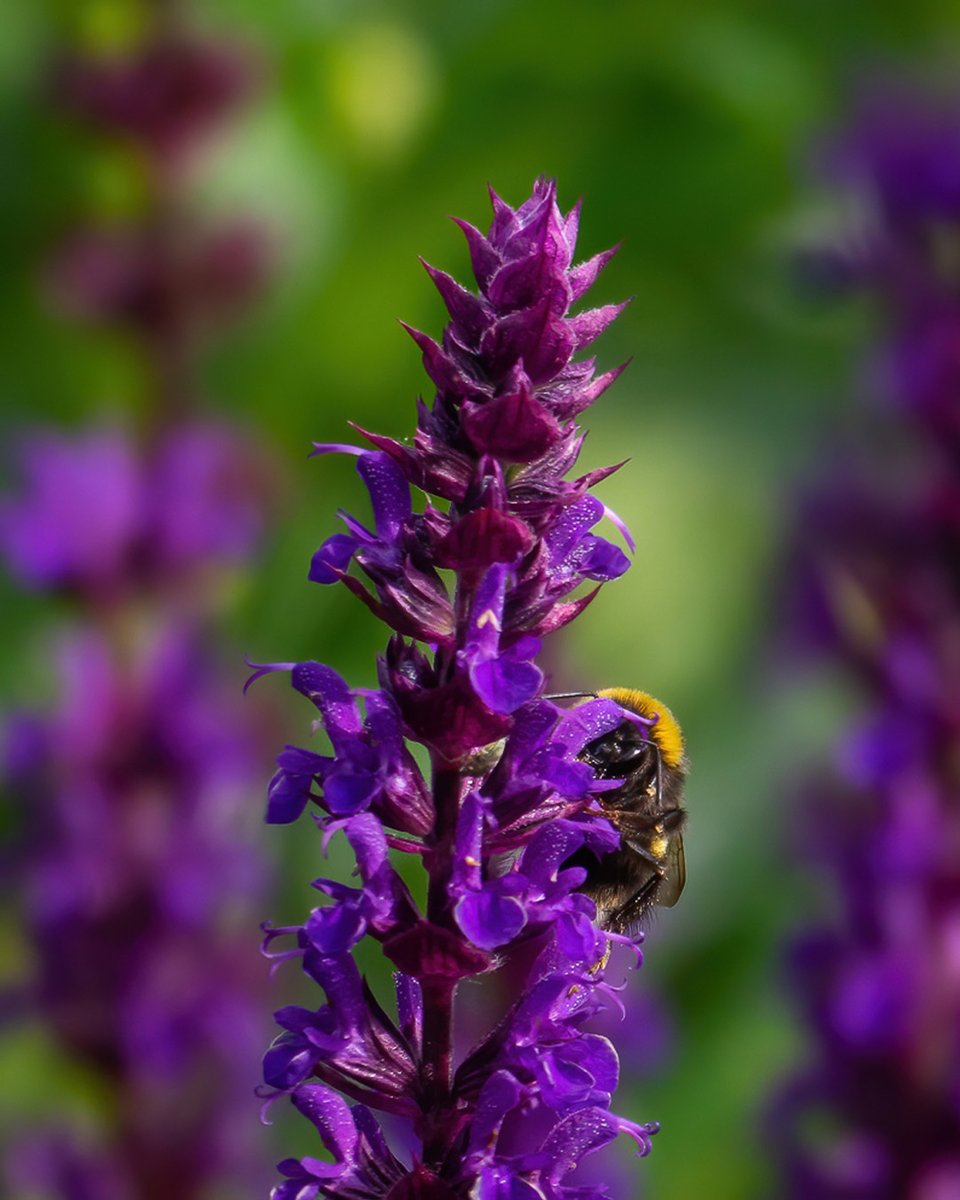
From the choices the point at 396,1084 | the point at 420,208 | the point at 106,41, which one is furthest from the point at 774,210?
the point at 396,1084

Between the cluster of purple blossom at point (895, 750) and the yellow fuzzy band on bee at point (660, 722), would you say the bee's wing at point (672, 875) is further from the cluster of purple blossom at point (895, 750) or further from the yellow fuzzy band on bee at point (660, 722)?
the cluster of purple blossom at point (895, 750)

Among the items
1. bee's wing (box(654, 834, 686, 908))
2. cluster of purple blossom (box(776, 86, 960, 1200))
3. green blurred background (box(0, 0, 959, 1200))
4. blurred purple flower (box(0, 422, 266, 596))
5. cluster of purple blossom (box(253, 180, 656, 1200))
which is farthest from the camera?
green blurred background (box(0, 0, 959, 1200))

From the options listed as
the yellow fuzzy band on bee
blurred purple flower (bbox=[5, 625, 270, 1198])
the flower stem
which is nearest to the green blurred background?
blurred purple flower (bbox=[5, 625, 270, 1198])

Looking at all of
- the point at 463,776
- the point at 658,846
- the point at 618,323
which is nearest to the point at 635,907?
the point at 658,846

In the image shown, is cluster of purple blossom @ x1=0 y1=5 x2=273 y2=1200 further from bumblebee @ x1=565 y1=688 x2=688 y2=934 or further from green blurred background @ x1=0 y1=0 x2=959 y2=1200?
bumblebee @ x1=565 y1=688 x2=688 y2=934

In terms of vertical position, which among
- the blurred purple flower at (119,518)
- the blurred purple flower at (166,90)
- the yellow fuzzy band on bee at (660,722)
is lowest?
the yellow fuzzy band on bee at (660,722)

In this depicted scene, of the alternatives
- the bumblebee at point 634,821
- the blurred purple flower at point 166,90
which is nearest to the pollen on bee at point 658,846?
the bumblebee at point 634,821
